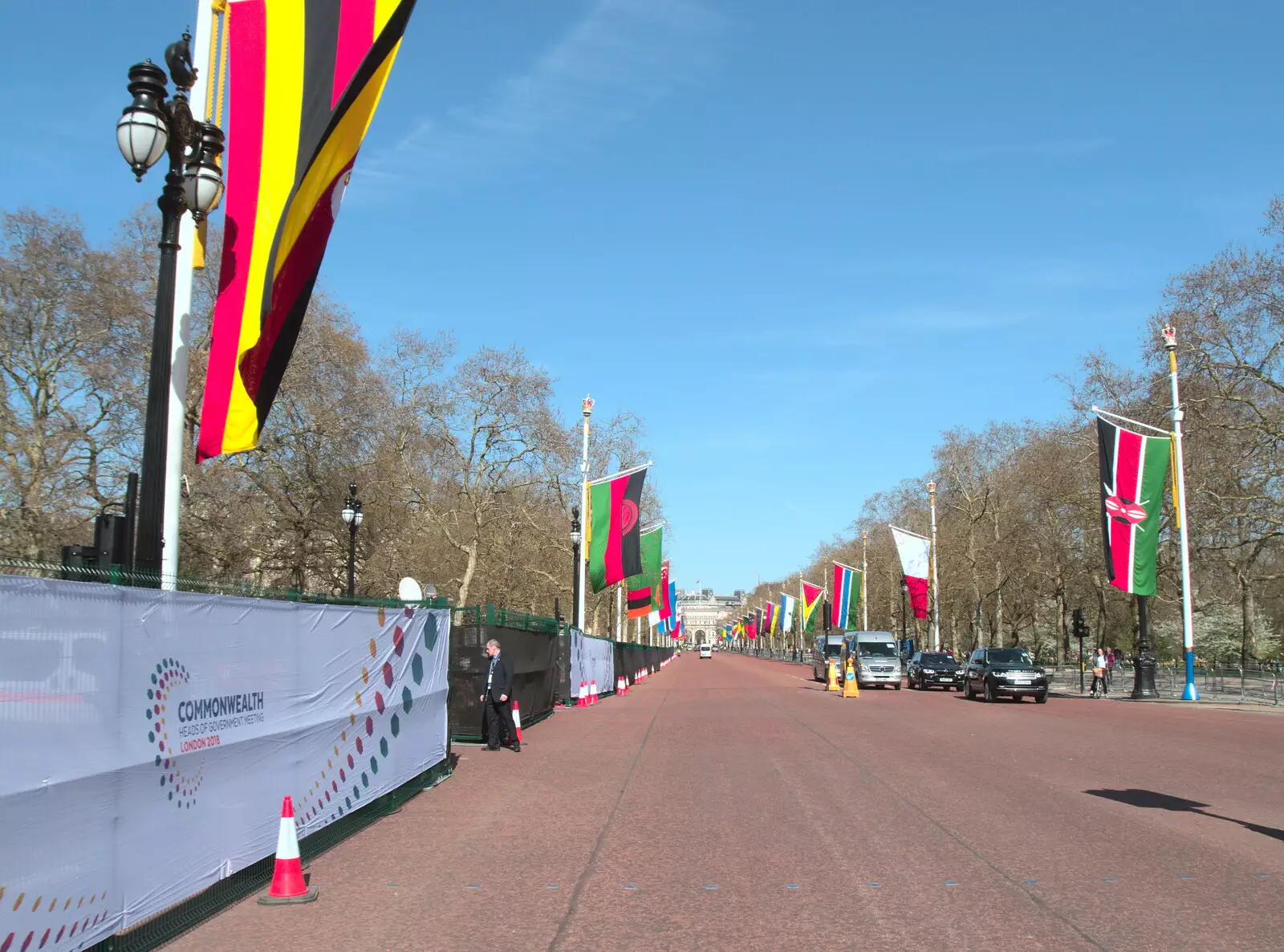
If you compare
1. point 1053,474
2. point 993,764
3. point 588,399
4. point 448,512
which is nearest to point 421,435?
point 448,512

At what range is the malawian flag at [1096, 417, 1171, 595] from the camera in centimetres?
3322

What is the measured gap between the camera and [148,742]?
6105 millimetres

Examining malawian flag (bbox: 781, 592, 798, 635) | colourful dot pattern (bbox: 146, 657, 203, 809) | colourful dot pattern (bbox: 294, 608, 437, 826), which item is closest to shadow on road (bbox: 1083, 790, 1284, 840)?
colourful dot pattern (bbox: 294, 608, 437, 826)

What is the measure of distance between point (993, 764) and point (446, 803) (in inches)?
314

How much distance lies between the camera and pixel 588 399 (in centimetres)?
3950

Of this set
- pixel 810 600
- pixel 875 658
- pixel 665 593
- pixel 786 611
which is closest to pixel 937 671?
pixel 875 658

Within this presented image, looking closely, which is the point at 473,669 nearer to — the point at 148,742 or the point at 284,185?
the point at 284,185

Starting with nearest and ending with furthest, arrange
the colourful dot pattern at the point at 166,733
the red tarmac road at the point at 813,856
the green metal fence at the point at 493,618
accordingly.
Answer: the colourful dot pattern at the point at 166,733 < the red tarmac road at the point at 813,856 < the green metal fence at the point at 493,618

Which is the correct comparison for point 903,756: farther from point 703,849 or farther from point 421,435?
point 421,435

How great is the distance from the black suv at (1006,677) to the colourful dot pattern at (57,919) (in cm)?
3152

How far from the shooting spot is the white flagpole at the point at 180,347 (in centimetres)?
963

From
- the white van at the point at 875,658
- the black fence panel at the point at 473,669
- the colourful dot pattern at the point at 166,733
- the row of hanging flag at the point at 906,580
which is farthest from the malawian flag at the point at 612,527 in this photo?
the colourful dot pattern at the point at 166,733

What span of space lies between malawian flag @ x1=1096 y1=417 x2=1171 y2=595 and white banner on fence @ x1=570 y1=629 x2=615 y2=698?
16562 mm

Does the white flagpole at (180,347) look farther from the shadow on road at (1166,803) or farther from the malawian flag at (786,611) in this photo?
the malawian flag at (786,611)
